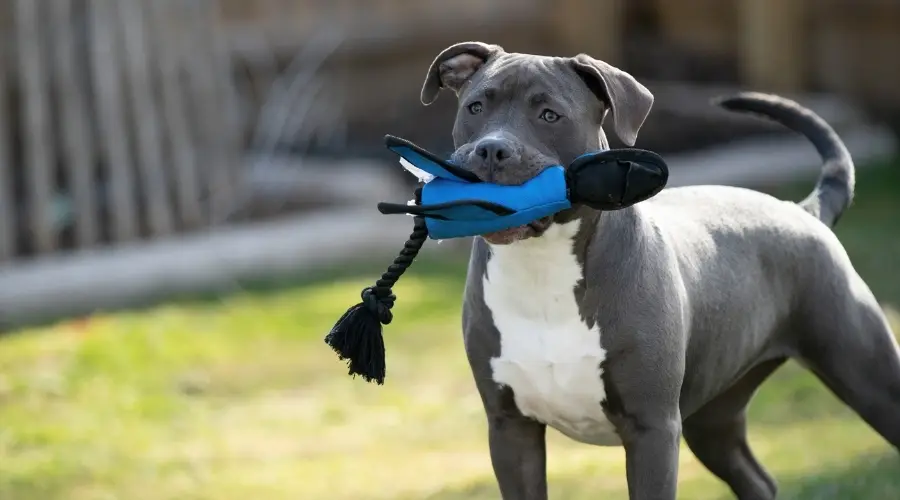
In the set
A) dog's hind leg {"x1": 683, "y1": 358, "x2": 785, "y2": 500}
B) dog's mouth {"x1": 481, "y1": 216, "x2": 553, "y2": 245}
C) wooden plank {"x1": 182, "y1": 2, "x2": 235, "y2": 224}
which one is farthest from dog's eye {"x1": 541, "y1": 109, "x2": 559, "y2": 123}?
wooden plank {"x1": 182, "y1": 2, "x2": 235, "y2": 224}

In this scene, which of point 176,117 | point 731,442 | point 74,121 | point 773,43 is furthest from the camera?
point 773,43

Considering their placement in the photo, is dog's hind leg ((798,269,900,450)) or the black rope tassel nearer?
the black rope tassel

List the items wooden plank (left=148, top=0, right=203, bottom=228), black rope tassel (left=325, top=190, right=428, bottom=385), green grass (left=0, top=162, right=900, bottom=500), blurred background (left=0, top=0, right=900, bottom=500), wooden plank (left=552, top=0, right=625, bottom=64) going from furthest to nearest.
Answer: wooden plank (left=552, top=0, right=625, bottom=64)
wooden plank (left=148, top=0, right=203, bottom=228)
blurred background (left=0, top=0, right=900, bottom=500)
green grass (left=0, top=162, right=900, bottom=500)
black rope tassel (left=325, top=190, right=428, bottom=385)

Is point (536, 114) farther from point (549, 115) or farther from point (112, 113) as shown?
point (112, 113)

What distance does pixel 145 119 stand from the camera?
10164mm

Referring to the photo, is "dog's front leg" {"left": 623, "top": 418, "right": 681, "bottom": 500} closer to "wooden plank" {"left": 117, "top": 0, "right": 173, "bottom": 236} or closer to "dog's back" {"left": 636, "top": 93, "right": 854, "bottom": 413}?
"dog's back" {"left": 636, "top": 93, "right": 854, "bottom": 413}

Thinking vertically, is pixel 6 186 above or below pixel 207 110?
below

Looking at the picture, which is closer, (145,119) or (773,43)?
(145,119)

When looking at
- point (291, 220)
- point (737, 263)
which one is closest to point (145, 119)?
point (291, 220)

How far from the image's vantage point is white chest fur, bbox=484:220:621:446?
13.8ft

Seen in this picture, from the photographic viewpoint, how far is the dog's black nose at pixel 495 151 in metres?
3.94

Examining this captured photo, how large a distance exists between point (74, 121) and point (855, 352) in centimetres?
645

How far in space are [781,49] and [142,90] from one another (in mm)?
6353

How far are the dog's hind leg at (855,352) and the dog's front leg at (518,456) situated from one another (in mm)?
1053
